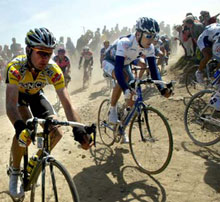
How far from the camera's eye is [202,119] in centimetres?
514

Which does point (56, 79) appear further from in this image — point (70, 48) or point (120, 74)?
point (70, 48)

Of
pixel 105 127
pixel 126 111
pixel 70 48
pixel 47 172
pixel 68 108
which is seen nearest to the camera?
pixel 47 172

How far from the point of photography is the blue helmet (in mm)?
4246

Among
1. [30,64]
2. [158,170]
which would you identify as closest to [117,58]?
[30,64]

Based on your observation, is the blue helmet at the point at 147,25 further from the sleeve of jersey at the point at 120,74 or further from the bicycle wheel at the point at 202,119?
the bicycle wheel at the point at 202,119

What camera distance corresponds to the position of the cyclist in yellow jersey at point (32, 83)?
3133mm

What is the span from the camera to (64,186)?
2.84 m

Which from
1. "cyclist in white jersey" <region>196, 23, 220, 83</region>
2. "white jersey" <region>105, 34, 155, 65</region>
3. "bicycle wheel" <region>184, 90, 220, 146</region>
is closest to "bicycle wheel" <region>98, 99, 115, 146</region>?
"white jersey" <region>105, 34, 155, 65</region>

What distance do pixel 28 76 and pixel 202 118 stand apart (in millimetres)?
3591

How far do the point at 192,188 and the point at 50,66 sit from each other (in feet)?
9.43

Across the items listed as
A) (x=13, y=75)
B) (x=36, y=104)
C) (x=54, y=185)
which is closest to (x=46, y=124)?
(x=54, y=185)

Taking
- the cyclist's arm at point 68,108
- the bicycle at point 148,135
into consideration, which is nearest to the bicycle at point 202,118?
the bicycle at point 148,135

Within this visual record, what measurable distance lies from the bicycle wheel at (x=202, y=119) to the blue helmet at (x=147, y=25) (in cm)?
177

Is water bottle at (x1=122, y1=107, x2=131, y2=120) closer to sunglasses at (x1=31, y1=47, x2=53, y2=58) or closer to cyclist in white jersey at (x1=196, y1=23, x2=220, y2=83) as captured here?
sunglasses at (x1=31, y1=47, x2=53, y2=58)
